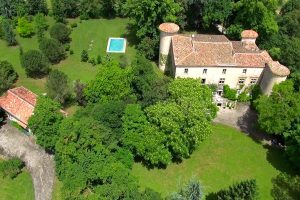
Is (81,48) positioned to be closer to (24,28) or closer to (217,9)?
(24,28)

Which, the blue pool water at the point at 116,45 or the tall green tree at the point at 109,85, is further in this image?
the blue pool water at the point at 116,45

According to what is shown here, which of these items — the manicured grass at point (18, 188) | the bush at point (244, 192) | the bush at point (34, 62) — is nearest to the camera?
the bush at point (244, 192)

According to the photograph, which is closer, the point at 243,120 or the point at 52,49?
the point at 243,120

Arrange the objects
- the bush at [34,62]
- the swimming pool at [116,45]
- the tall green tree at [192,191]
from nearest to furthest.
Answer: the tall green tree at [192,191], the bush at [34,62], the swimming pool at [116,45]

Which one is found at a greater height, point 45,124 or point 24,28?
point 45,124

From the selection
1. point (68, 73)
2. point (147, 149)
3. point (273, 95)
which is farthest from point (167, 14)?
point (147, 149)

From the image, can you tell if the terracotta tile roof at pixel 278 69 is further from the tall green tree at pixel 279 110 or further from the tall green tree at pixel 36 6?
the tall green tree at pixel 36 6

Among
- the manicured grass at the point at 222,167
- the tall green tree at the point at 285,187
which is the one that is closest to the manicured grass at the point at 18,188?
the manicured grass at the point at 222,167

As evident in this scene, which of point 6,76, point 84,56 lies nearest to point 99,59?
point 84,56
